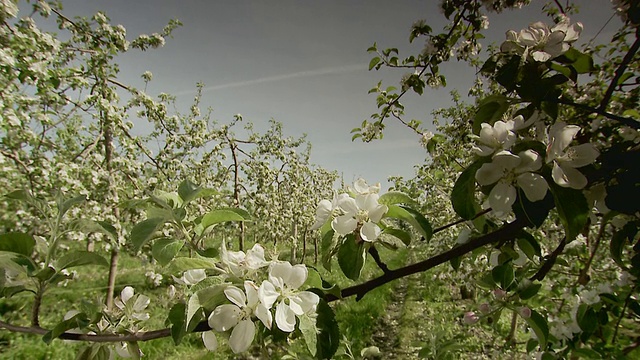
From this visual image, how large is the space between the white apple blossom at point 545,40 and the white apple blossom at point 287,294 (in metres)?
0.77

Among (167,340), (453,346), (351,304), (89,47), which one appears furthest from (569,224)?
(351,304)

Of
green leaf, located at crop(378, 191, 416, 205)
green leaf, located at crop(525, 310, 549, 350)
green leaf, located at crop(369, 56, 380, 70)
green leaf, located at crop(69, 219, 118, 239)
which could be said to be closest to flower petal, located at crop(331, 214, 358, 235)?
green leaf, located at crop(378, 191, 416, 205)

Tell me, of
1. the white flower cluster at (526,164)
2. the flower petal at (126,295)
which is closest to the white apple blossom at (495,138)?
the white flower cluster at (526,164)

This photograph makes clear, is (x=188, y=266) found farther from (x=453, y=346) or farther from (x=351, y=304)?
(x=351, y=304)

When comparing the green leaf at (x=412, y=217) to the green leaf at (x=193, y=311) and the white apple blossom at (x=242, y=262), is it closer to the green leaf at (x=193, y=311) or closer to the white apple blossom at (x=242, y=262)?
the white apple blossom at (x=242, y=262)

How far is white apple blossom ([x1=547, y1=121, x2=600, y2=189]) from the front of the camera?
676 mm

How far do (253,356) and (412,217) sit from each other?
5198 mm

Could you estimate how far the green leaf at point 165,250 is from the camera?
0.78m

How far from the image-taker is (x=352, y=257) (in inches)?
Answer: 31.6

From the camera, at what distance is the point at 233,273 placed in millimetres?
792

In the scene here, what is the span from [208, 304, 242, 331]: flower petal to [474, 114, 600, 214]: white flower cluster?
0.59 m

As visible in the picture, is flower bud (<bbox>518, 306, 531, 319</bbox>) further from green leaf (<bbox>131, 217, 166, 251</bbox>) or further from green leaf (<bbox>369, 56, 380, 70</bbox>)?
green leaf (<bbox>369, 56, 380, 70</bbox>)

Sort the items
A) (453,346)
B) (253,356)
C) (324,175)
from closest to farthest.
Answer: (453,346) < (253,356) < (324,175)

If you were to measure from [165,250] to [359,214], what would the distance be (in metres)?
0.48
